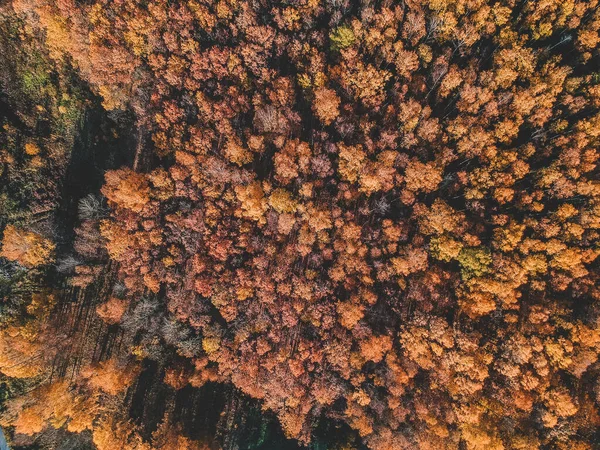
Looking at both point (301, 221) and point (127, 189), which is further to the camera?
point (301, 221)

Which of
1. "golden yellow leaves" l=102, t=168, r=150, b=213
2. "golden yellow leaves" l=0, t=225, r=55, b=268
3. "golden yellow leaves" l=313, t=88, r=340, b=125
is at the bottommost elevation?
"golden yellow leaves" l=0, t=225, r=55, b=268

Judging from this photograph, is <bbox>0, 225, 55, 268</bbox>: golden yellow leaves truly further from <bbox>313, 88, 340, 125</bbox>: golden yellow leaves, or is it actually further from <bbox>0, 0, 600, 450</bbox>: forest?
<bbox>313, 88, 340, 125</bbox>: golden yellow leaves

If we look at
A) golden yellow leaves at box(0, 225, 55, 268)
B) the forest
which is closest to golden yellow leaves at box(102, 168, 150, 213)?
the forest

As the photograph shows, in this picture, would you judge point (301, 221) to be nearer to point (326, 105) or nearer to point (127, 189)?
point (326, 105)

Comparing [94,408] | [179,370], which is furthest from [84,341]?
[179,370]

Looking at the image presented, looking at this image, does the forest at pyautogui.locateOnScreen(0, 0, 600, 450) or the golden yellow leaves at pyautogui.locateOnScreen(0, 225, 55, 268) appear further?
the golden yellow leaves at pyautogui.locateOnScreen(0, 225, 55, 268)

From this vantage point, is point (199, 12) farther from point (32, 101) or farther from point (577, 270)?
point (577, 270)

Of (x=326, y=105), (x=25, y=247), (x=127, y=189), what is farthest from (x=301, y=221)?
(x=25, y=247)

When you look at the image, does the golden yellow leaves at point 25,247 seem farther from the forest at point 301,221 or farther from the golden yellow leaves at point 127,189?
the golden yellow leaves at point 127,189
